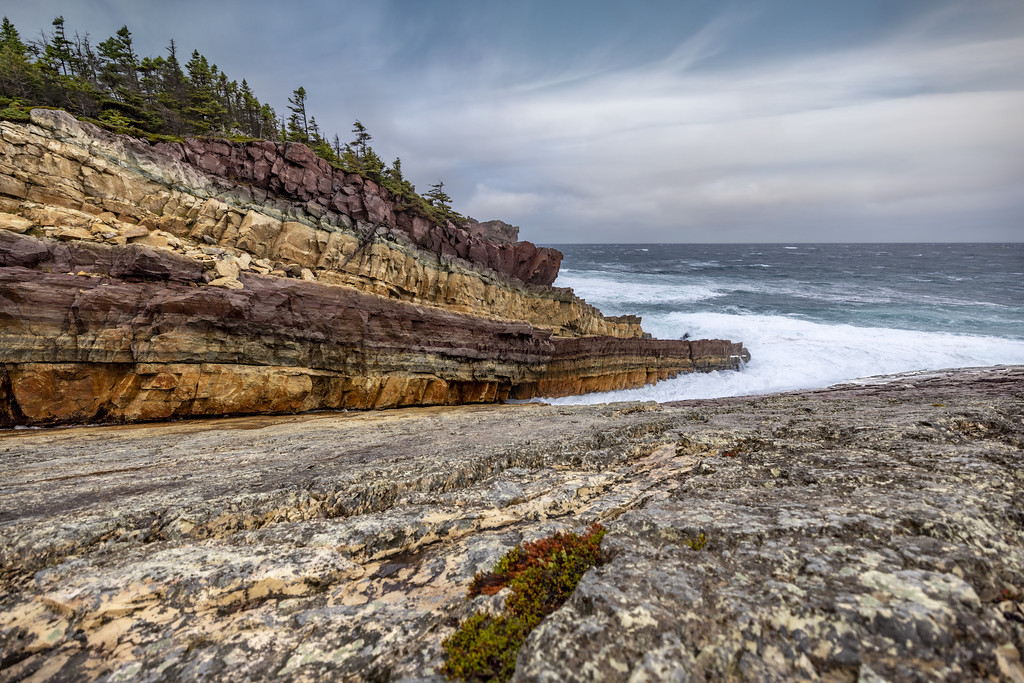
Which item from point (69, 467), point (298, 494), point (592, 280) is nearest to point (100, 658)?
point (298, 494)

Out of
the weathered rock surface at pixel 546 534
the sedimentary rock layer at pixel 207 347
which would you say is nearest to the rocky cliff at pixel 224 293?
the sedimentary rock layer at pixel 207 347

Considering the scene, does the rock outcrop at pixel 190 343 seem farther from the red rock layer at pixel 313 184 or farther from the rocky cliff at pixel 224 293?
the red rock layer at pixel 313 184

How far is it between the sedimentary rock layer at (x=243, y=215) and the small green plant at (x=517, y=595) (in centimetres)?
1859

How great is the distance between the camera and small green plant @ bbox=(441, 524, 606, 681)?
3420 mm

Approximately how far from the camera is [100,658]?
12.4ft

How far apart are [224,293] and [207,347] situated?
7.61 feet

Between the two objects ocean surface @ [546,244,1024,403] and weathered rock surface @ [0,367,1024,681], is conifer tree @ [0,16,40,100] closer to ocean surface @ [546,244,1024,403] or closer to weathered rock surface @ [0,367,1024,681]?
weathered rock surface @ [0,367,1024,681]

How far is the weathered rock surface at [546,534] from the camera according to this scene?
3.21 meters

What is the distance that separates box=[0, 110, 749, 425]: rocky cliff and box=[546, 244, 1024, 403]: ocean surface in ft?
36.4

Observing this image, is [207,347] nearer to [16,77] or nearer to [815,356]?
[16,77]

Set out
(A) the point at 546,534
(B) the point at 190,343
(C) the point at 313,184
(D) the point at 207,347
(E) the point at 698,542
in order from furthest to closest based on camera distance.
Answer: (C) the point at 313,184 < (D) the point at 207,347 < (B) the point at 190,343 < (A) the point at 546,534 < (E) the point at 698,542

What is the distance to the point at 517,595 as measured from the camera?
4.20 m

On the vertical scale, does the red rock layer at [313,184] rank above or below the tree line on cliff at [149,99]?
below

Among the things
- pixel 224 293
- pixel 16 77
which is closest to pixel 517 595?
pixel 224 293
